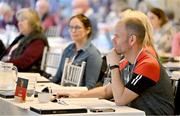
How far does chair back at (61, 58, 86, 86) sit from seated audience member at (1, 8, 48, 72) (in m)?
0.85

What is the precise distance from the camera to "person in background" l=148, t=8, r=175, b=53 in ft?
18.0

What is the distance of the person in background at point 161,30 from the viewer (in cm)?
547

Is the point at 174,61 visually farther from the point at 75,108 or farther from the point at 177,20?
the point at 75,108

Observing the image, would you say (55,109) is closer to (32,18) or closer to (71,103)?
(71,103)

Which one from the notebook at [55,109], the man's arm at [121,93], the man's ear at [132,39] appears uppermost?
the man's ear at [132,39]

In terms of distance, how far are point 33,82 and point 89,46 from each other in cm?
137

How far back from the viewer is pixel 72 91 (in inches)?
126

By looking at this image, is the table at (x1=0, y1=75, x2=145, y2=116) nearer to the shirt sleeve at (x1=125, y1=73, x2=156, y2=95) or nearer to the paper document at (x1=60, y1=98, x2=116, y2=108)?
the paper document at (x1=60, y1=98, x2=116, y2=108)

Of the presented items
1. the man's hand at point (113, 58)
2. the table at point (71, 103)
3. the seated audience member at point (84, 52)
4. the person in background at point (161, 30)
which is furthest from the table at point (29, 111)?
the person in background at point (161, 30)

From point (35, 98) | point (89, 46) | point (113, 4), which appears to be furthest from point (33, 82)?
point (113, 4)

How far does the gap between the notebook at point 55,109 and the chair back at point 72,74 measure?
1.69 m

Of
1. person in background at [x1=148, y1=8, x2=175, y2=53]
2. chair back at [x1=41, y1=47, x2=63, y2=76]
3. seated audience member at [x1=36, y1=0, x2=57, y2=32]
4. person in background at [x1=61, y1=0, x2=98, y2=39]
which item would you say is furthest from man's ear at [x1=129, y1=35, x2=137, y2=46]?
seated audience member at [x1=36, y1=0, x2=57, y2=32]

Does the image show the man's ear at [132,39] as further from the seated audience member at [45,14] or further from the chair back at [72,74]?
the seated audience member at [45,14]

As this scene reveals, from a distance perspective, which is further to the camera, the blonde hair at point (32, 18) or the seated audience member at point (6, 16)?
the seated audience member at point (6, 16)
